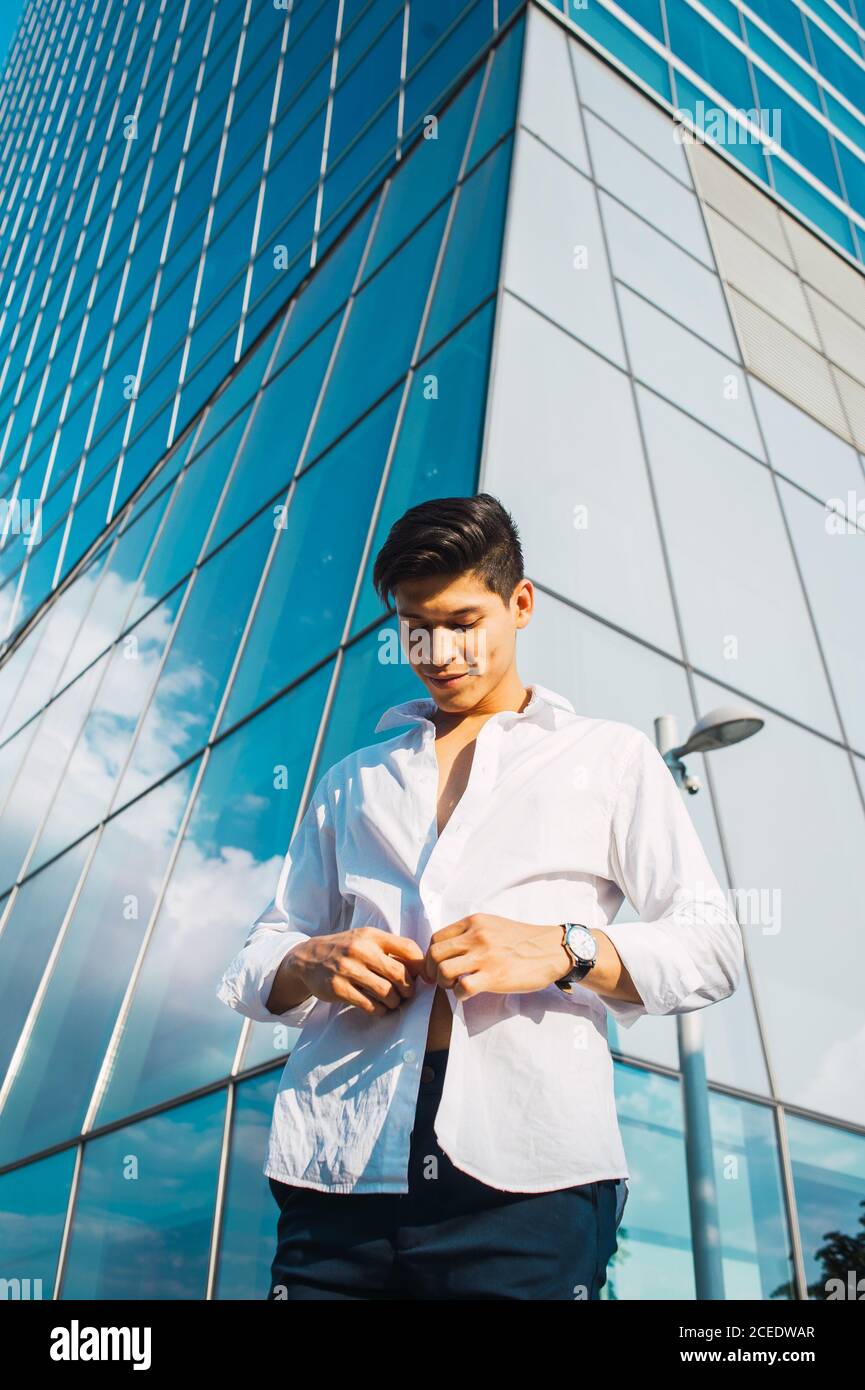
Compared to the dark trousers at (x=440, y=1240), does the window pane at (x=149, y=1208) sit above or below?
above

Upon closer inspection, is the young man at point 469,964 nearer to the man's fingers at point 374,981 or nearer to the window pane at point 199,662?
the man's fingers at point 374,981

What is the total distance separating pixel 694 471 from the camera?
7129 millimetres

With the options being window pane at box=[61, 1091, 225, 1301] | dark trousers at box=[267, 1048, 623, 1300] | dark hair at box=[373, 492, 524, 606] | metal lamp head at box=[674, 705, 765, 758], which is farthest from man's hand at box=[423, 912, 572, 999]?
window pane at box=[61, 1091, 225, 1301]

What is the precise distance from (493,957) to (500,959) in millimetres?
14

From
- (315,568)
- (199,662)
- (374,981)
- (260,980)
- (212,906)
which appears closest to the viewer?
(374,981)

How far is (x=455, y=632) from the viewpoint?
2.03 meters

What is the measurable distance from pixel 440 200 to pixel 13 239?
2617 cm

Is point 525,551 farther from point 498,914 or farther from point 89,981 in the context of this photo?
point 89,981

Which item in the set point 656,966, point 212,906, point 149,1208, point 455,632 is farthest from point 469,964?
point 212,906

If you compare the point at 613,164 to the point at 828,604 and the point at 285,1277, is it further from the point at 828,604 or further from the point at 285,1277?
the point at 285,1277

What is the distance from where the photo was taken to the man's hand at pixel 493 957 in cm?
151

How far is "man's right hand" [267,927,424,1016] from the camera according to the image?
1.63 metres

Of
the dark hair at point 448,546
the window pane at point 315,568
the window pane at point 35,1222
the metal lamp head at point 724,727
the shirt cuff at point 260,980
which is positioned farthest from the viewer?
the window pane at point 315,568

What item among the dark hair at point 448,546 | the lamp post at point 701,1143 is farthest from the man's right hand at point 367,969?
the lamp post at point 701,1143
